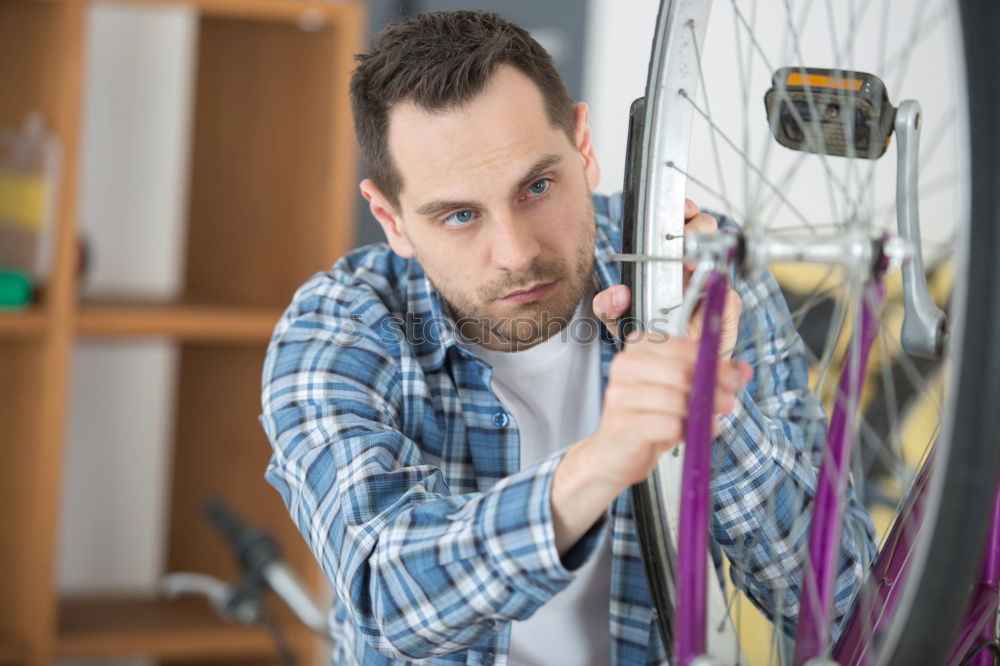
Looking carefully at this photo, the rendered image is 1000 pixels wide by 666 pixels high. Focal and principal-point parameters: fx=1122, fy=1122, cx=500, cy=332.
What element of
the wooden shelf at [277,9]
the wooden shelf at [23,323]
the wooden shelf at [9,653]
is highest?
the wooden shelf at [277,9]

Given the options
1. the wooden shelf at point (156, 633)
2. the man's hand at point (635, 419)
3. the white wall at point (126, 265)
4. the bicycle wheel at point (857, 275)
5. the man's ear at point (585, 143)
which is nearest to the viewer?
the bicycle wheel at point (857, 275)

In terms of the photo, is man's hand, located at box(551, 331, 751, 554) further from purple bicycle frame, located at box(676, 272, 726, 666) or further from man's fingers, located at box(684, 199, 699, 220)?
man's fingers, located at box(684, 199, 699, 220)

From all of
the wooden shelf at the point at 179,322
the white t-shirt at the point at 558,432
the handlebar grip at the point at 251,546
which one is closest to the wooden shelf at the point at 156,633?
the handlebar grip at the point at 251,546

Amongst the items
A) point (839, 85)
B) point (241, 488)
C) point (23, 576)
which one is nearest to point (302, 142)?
point (241, 488)

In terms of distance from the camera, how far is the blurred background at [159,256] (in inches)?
64.0

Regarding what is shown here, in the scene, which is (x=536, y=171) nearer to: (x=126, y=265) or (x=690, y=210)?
(x=690, y=210)

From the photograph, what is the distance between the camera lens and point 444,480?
3.10 feet

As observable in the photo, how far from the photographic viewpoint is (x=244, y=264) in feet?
6.12

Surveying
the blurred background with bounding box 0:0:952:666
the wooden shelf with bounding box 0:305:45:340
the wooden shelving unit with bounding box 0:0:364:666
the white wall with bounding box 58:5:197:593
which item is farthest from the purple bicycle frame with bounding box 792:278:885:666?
the white wall with bounding box 58:5:197:593

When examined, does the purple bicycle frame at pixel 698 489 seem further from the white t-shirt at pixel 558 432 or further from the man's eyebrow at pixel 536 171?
the white t-shirt at pixel 558 432

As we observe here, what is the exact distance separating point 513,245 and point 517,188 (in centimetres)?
5

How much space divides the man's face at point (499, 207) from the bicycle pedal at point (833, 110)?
0.20 metres

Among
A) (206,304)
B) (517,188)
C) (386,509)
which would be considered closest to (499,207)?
(517,188)

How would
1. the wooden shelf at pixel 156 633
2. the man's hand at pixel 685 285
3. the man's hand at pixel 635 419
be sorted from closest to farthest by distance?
the man's hand at pixel 635 419 < the man's hand at pixel 685 285 < the wooden shelf at pixel 156 633
